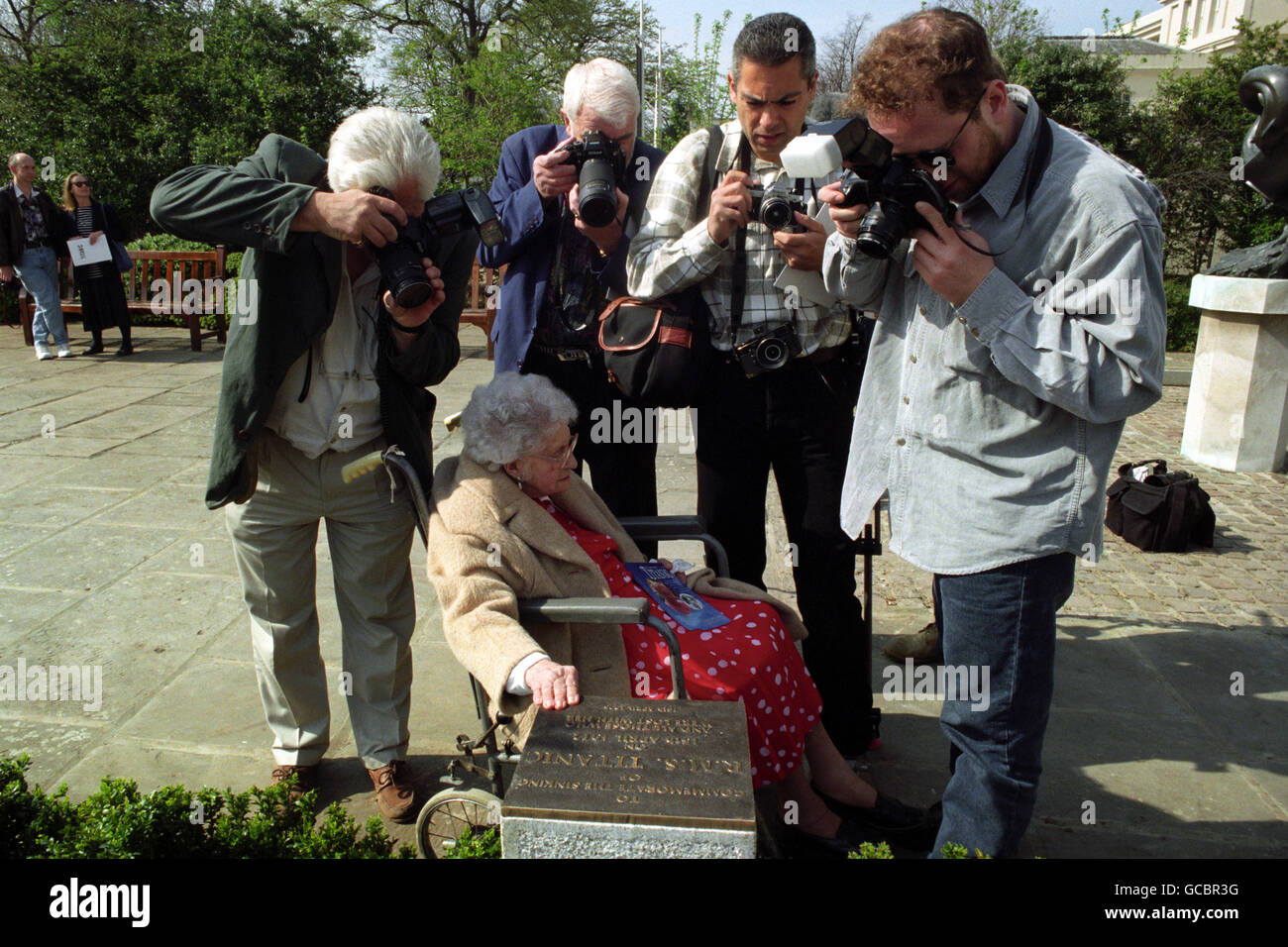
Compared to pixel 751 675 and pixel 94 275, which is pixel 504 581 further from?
pixel 94 275

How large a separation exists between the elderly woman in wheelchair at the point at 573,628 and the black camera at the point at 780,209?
743mm

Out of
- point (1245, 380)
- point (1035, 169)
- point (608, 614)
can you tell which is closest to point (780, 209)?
point (1035, 169)

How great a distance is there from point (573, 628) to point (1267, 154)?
686cm

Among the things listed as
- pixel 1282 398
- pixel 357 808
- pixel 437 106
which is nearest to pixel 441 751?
pixel 357 808

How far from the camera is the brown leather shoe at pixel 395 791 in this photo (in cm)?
287

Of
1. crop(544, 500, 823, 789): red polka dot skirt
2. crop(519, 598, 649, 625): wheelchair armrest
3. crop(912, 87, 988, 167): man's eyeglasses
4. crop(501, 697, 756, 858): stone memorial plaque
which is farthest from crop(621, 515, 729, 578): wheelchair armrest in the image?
crop(912, 87, 988, 167): man's eyeglasses

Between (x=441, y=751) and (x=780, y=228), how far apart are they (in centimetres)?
201

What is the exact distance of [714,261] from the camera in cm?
278

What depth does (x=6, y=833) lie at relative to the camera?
6.64 feet

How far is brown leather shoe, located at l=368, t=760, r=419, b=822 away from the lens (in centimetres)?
287

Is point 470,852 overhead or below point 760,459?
below

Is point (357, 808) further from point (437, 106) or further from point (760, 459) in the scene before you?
point (437, 106)

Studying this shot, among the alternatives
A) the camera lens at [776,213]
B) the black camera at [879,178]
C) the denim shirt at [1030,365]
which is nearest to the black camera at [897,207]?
the black camera at [879,178]

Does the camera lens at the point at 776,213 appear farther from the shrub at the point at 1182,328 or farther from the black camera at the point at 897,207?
the shrub at the point at 1182,328
